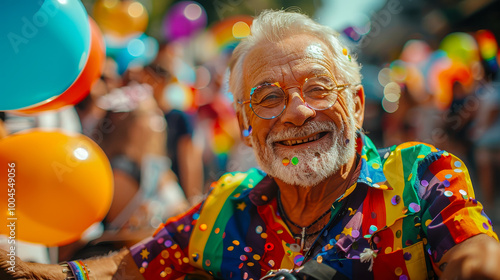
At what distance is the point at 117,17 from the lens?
16.2 ft

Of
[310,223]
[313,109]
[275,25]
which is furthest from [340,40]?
[310,223]

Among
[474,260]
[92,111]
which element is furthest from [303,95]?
[92,111]

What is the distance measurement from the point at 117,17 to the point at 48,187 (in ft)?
11.4

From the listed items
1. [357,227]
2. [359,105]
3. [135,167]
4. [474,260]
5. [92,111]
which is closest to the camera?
[474,260]

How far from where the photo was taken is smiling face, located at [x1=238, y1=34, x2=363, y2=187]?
179 centimetres

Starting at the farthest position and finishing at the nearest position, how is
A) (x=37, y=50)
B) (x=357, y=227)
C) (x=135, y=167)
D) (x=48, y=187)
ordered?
1. (x=135, y=167)
2. (x=48, y=187)
3. (x=37, y=50)
4. (x=357, y=227)

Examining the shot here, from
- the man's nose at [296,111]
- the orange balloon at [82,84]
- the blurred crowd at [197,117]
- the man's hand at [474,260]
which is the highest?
the man's nose at [296,111]

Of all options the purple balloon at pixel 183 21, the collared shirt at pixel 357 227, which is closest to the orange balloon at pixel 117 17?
the purple balloon at pixel 183 21

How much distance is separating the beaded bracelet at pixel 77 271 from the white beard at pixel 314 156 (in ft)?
2.95

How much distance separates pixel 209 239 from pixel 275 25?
0.99 m

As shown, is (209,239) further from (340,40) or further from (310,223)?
(340,40)

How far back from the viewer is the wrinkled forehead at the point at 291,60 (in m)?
1.86

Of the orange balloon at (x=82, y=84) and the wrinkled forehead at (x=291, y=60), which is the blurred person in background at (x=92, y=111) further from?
the wrinkled forehead at (x=291, y=60)

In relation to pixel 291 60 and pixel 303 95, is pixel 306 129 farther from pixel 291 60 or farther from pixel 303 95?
pixel 291 60
